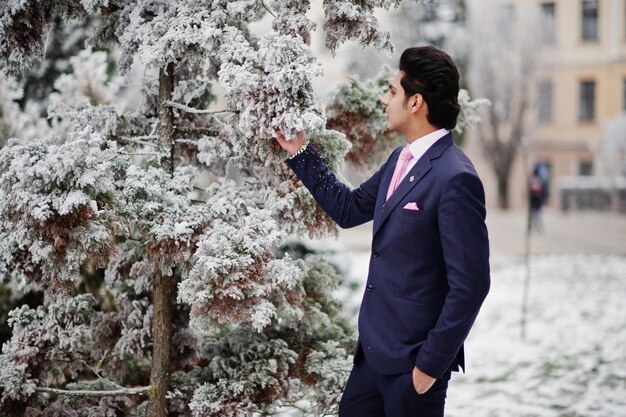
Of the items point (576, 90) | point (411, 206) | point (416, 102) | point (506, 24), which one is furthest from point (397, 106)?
point (576, 90)

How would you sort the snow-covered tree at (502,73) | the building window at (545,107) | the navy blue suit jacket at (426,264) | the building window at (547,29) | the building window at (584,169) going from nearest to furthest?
the navy blue suit jacket at (426,264) → the snow-covered tree at (502,73) → the building window at (547,29) → the building window at (545,107) → the building window at (584,169)

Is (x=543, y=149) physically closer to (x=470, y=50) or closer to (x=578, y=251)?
(x=470, y=50)

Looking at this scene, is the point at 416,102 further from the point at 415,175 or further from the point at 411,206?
the point at 411,206

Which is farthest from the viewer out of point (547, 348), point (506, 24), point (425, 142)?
point (506, 24)

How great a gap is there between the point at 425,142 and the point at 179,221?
3.42ft

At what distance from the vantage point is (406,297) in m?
2.44

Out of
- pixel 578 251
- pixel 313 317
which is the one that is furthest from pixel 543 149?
pixel 313 317

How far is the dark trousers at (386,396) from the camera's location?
7.88 feet

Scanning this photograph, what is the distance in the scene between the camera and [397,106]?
2543 mm

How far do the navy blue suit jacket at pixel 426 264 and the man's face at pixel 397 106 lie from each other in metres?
0.15

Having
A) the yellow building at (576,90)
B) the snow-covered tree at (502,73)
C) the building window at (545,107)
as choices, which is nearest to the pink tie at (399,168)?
the snow-covered tree at (502,73)

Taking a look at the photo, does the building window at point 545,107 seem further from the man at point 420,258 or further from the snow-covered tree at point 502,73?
the man at point 420,258

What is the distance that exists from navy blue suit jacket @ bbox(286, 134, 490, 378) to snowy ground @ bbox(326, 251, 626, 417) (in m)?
3.02

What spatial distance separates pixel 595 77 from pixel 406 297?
34.9 m
